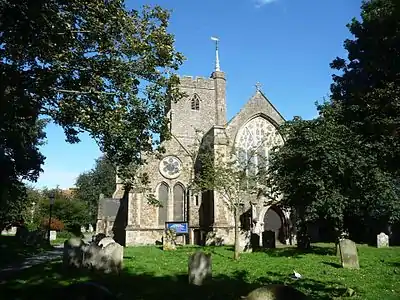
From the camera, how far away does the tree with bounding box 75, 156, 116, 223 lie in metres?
66.8

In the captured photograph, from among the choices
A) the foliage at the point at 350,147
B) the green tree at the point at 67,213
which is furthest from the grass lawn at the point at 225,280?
the green tree at the point at 67,213

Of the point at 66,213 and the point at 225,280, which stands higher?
the point at 66,213

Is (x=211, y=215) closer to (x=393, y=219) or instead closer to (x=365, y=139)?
(x=393, y=219)

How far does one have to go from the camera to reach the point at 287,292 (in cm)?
434

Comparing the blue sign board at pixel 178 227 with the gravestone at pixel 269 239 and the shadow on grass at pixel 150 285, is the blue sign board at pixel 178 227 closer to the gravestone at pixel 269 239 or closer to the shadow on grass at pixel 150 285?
the gravestone at pixel 269 239

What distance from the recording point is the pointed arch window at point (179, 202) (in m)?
34.7

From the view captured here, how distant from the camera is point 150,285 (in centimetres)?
989

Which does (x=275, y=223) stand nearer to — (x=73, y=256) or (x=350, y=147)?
(x=350, y=147)

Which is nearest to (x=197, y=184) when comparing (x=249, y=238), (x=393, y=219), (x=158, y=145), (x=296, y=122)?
(x=249, y=238)

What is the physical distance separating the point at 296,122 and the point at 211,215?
563 inches

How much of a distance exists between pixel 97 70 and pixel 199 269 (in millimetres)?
→ 6341

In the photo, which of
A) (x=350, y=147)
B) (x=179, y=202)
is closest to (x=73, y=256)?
(x=350, y=147)

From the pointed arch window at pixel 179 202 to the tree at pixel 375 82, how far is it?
57.1 feet

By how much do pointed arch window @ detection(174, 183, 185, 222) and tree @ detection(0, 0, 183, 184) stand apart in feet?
74.0
